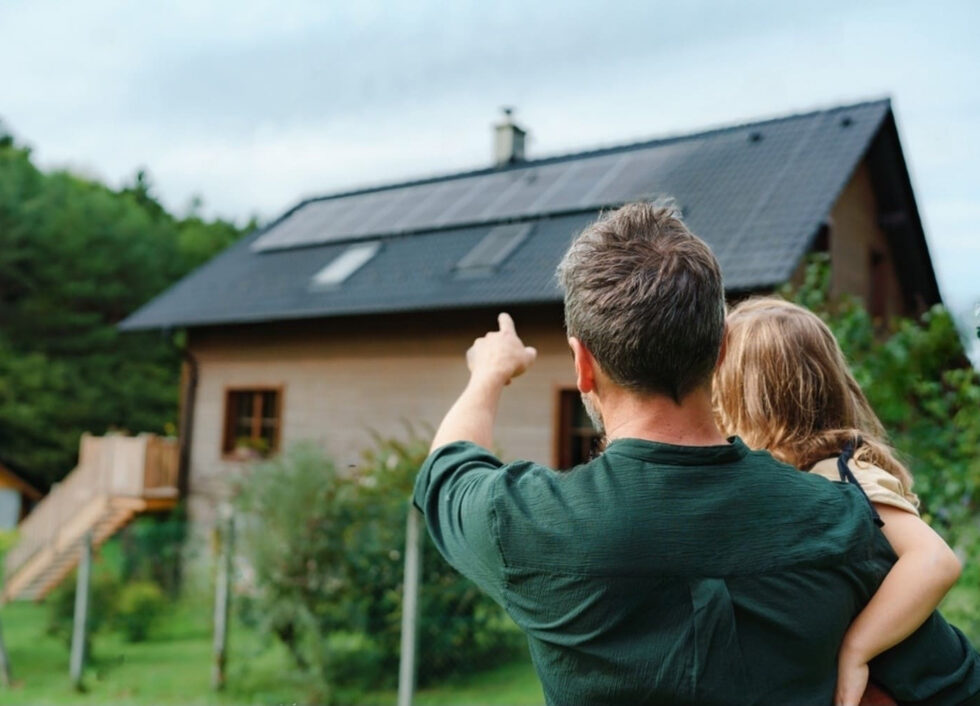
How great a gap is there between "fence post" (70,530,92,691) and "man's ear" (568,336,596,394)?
311 inches

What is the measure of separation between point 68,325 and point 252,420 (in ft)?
50.7

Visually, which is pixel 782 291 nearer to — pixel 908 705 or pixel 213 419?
pixel 908 705

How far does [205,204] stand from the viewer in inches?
1603

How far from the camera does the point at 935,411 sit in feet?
19.3

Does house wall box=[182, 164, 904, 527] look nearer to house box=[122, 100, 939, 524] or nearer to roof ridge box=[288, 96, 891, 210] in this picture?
house box=[122, 100, 939, 524]

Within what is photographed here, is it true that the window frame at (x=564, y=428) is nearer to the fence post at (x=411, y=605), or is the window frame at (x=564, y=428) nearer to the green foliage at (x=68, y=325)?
the fence post at (x=411, y=605)

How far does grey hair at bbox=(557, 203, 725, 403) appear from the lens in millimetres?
1250

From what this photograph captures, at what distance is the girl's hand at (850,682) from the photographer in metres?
1.32

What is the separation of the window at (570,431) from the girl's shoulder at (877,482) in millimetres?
9711

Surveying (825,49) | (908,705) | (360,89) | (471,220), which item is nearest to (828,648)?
(908,705)

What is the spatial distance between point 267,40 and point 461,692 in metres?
5.37

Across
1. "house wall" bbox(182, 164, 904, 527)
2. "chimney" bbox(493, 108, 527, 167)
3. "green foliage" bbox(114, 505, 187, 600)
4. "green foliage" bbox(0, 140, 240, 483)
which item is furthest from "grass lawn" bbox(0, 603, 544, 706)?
"green foliage" bbox(0, 140, 240, 483)

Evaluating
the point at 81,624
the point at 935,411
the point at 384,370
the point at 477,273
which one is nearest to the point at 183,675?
the point at 81,624

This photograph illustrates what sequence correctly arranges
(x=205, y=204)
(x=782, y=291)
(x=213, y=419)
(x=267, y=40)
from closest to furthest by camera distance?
(x=267, y=40)
(x=782, y=291)
(x=213, y=419)
(x=205, y=204)
